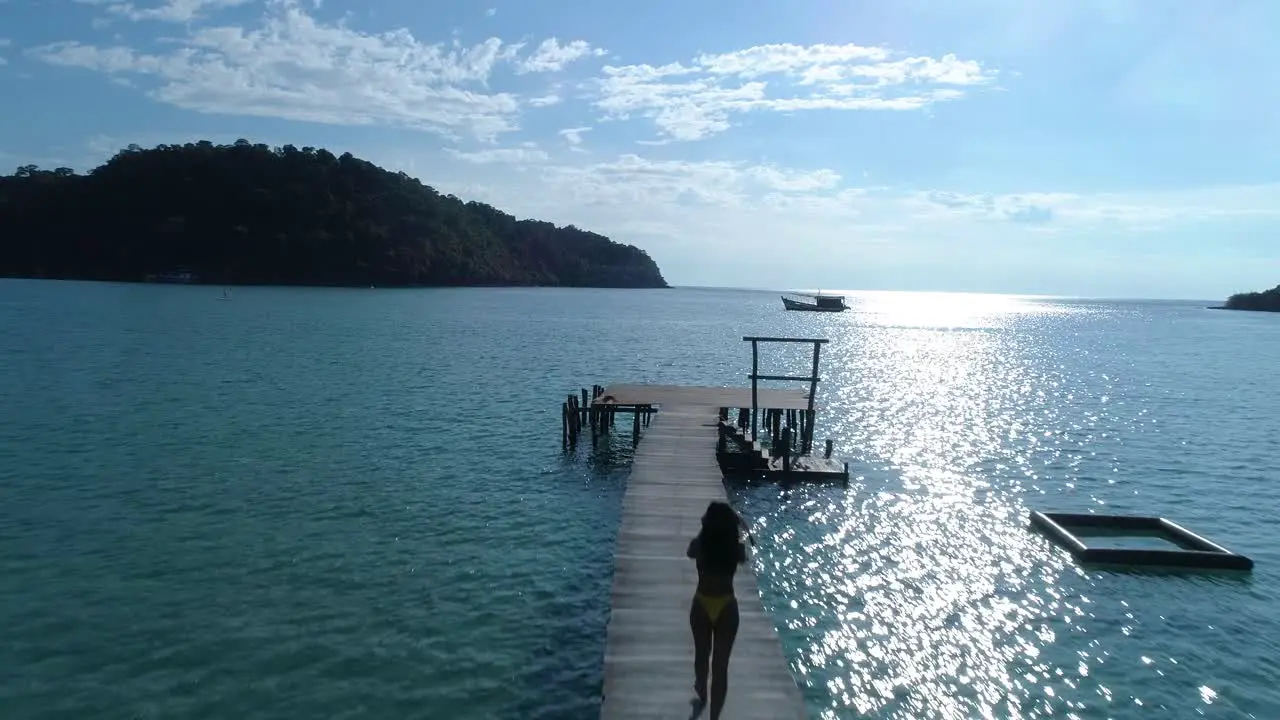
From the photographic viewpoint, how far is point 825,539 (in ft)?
68.9

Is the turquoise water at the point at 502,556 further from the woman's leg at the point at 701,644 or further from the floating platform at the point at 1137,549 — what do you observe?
the woman's leg at the point at 701,644

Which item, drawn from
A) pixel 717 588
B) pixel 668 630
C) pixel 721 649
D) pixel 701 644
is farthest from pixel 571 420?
pixel 717 588

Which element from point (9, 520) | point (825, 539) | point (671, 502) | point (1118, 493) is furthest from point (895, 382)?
point (9, 520)

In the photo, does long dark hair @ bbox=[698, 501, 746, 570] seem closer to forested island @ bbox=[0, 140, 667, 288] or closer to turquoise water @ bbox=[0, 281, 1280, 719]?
turquoise water @ bbox=[0, 281, 1280, 719]

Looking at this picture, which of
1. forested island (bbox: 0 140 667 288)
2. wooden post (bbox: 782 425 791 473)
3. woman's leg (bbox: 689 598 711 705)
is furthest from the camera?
forested island (bbox: 0 140 667 288)

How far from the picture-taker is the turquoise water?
44.4 feet

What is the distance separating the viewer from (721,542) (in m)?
9.23

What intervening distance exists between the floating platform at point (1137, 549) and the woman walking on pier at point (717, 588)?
45.9 feet

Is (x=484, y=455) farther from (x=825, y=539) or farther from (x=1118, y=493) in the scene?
(x=1118, y=493)

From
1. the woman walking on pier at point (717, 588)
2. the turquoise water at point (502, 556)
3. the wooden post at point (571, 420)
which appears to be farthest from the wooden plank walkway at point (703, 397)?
the woman walking on pier at point (717, 588)

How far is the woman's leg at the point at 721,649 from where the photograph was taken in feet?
30.8

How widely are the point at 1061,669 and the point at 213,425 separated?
28561 mm

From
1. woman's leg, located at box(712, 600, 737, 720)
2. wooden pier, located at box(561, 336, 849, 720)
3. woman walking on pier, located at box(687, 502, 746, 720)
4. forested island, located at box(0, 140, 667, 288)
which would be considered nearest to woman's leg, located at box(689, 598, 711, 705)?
woman walking on pier, located at box(687, 502, 746, 720)

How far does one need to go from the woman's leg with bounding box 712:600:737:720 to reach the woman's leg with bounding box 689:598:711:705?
0.39ft
